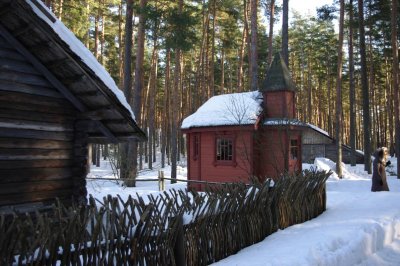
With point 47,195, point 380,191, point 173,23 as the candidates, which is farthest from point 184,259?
point 173,23

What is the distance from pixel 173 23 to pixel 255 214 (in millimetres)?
15158

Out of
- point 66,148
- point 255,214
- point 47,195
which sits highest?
point 66,148

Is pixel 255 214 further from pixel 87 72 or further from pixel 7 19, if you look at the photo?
pixel 7 19

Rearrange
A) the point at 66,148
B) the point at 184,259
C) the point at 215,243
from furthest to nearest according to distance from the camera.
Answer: the point at 66,148 < the point at 215,243 < the point at 184,259

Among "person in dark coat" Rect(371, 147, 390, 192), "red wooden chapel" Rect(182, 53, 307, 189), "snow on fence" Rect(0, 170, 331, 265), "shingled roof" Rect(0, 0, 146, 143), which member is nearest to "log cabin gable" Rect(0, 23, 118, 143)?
"shingled roof" Rect(0, 0, 146, 143)

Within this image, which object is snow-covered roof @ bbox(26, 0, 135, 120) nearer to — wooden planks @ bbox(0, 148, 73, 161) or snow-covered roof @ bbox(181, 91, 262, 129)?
wooden planks @ bbox(0, 148, 73, 161)

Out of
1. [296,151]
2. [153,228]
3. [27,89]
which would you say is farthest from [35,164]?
[296,151]

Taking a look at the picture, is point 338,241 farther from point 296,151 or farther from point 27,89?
point 296,151

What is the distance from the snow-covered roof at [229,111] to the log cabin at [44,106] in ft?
32.5

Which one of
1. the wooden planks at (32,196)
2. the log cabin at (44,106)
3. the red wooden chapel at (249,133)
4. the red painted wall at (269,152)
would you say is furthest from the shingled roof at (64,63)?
the red painted wall at (269,152)

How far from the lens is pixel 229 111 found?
18.1 meters

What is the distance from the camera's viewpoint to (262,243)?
24.6 ft

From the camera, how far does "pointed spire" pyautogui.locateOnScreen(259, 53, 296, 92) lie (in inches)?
696

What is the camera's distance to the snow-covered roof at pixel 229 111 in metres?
17.1
